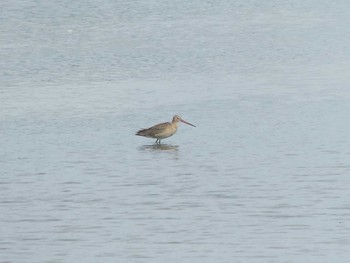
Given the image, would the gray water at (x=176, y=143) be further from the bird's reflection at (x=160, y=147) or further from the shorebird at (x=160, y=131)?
the shorebird at (x=160, y=131)

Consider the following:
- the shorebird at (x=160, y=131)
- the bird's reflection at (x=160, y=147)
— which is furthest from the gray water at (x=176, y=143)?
the shorebird at (x=160, y=131)

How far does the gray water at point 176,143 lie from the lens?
14.2m

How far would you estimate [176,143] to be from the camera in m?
20.8

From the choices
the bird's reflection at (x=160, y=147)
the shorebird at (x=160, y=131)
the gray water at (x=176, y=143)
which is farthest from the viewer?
the shorebird at (x=160, y=131)

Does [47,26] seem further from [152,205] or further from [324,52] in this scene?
[152,205]

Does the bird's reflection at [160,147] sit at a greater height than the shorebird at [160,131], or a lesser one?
lesser

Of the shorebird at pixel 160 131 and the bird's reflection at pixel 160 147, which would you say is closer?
the bird's reflection at pixel 160 147

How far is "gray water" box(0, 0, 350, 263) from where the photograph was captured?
14.2 metres

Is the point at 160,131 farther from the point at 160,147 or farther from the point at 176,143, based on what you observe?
the point at 176,143

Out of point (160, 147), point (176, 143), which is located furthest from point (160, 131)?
point (176, 143)

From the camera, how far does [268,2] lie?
44594 millimetres

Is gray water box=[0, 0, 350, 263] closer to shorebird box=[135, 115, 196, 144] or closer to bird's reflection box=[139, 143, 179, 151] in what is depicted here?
bird's reflection box=[139, 143, 179, 151]

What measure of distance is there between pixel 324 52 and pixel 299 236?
706 inches

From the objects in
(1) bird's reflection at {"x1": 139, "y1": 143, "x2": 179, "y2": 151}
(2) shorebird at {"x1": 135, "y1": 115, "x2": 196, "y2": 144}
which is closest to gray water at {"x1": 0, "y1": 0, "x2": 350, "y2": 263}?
(1) bird's reflection at {"x1": 139, "y1": 143, "x2": 179, "y2": 151}
